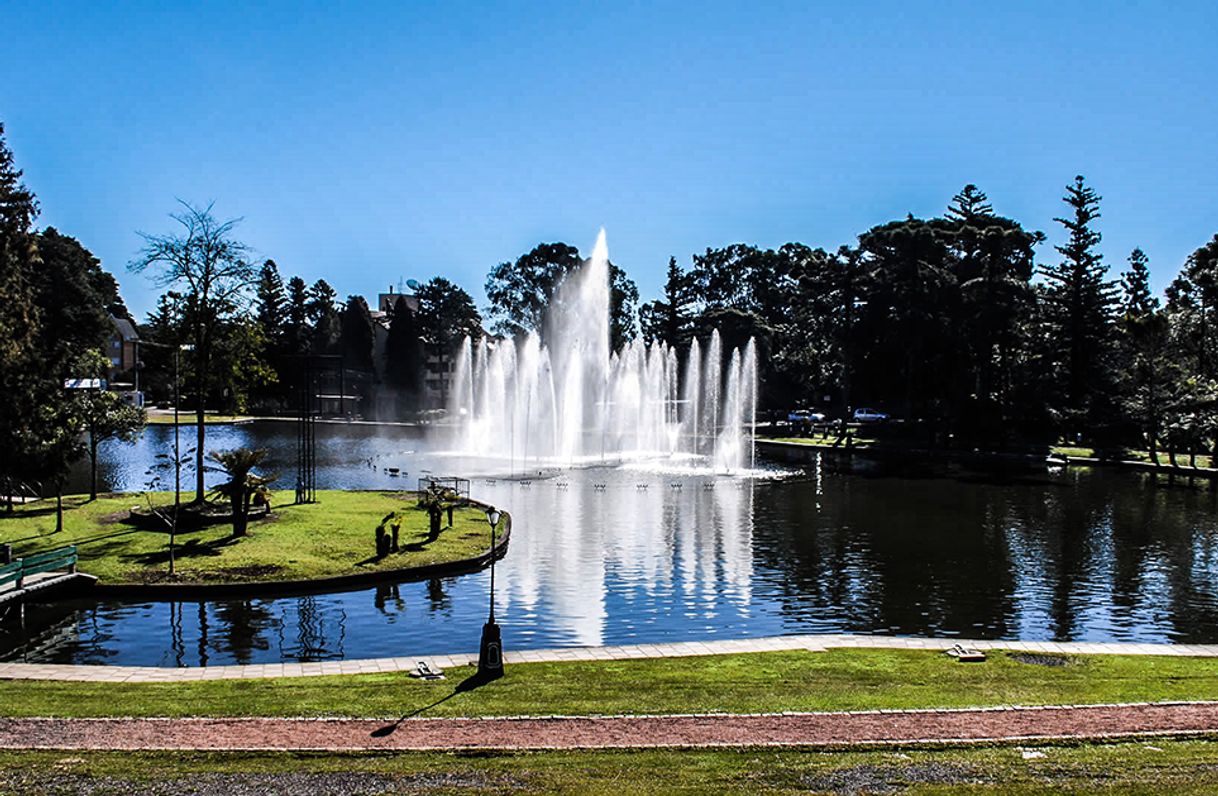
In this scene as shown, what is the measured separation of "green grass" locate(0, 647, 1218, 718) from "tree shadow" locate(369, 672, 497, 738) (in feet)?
0.33

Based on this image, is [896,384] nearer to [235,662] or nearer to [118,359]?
[235,662]

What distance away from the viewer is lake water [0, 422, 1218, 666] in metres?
21.6

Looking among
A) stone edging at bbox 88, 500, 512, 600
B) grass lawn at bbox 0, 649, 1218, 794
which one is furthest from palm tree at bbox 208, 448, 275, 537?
grass lawn at bbox 0, 649, 1218, 794

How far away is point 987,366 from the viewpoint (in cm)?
8306

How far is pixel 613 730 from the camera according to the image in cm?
1370

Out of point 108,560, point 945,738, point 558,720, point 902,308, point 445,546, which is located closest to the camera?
point 945,738

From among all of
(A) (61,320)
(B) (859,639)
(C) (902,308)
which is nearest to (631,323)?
(C) (902,308)

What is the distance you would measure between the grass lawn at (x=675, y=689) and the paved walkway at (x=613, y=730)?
2.34ft

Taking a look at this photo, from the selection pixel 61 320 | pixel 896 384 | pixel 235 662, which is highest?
pixel 61 320

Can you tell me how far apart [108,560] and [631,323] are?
9280 centimetres

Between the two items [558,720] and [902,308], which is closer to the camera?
[558,720]

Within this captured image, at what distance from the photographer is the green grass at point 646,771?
1144 centimetres

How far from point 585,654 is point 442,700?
4209 mm

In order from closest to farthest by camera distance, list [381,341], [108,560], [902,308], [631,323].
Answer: [108,560] < [902,308] < [631,323] < [381,341]
